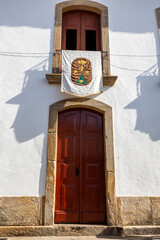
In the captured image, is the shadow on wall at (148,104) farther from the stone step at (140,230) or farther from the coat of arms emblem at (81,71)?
the stone step at (140,230)

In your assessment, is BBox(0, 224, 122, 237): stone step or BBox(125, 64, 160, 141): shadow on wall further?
BBox(125, 64, 160, 141): shadow on wall

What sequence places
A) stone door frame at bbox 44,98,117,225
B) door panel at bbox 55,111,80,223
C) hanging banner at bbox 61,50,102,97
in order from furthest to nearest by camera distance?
hanging banner at bbox 61,50,102,97, door panel at bbox 55,111,80,223, stone door frame at bbox 44,98,117,225

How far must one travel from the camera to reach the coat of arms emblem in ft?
17.5

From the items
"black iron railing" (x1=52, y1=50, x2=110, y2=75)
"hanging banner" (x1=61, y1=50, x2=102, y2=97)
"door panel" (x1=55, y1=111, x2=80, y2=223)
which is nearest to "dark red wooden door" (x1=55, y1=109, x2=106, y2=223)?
"door panel" (x1=55, y1=111, x2=80, y2=223)

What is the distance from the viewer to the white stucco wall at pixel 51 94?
4.93 meters

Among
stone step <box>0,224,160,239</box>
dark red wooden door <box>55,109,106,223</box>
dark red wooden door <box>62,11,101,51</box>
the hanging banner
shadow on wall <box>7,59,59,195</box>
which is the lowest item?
stone step <box>0,224,160,239</box>

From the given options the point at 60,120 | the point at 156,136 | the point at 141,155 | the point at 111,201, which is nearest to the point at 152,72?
the point at 156,136

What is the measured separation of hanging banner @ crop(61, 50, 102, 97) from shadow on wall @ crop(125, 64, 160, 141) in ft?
3.38

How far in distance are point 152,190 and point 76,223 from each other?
1845 millimetres

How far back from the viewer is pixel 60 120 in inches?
214

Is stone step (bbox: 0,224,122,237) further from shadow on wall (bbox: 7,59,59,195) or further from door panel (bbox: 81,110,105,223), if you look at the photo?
shadow on wall (bbox: 7,59,59,195)

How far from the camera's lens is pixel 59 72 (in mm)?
5559

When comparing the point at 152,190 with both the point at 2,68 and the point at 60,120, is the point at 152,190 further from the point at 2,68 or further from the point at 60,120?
the point at 2,68

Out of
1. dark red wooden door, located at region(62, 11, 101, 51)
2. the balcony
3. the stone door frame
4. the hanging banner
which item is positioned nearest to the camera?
the stone door frame
